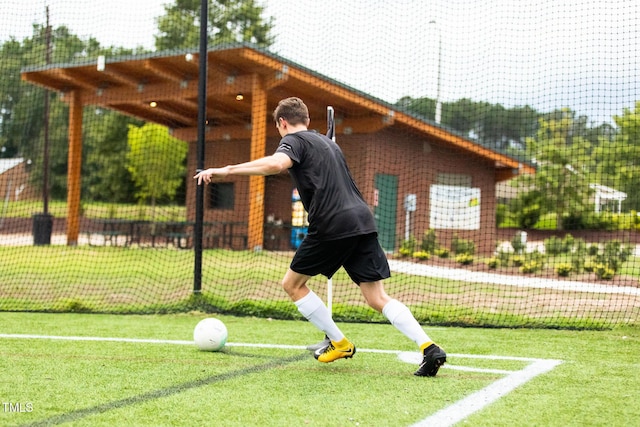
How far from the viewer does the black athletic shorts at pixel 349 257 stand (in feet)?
13.9

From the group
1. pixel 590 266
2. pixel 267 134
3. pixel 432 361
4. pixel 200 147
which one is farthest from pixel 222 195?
pixel 432 361

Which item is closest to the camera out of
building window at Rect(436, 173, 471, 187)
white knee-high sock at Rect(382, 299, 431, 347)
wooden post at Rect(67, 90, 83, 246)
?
white knee-high sock at Rect(382, 299, 431, 347)

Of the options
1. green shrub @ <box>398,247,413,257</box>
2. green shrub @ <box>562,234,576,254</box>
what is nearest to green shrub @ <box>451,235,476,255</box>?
green shrub @ <box>398,247,413,257</box>

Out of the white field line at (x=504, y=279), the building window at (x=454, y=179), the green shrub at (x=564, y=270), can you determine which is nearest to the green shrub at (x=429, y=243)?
the white field line at (x=504, y=279)

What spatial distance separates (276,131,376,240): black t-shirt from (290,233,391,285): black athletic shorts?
0.28ft

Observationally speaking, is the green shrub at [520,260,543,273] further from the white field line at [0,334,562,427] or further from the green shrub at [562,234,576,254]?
the white field line at [0,334,562,427]

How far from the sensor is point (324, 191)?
4164 millimetres

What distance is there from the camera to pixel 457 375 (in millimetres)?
4203

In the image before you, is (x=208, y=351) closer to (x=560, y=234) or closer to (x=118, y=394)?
(x=118, y=394)

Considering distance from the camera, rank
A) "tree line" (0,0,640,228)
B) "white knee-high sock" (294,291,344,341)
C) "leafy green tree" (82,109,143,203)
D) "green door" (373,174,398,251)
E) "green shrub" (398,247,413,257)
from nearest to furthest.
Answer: "white knee-high sock" (294,291,344,341)
"green shrub" (398,247,413,257)
"green door" (373,174,398,251)
"tree line" (0,0,640,228)
"leafy green tree" (82,109,143,203)

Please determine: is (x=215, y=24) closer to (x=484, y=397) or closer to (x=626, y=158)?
(x=626, y=158)

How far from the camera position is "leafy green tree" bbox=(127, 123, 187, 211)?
82.3 ft

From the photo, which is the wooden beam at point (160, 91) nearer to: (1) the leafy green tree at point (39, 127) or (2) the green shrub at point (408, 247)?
(2) the green shrub at point (408, 247)

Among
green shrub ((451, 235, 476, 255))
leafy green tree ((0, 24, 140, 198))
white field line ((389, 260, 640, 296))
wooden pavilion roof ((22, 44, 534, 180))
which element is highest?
leafy green tree ((0, 24, 140, 198))
